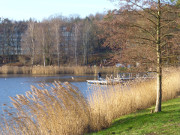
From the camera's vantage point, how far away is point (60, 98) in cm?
775

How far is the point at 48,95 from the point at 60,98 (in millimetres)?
408

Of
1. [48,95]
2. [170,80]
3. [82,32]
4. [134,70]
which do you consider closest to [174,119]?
[134,70]

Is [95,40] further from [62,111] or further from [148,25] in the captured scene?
[62,111]

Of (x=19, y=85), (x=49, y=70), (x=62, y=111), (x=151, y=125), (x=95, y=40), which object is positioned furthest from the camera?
(x=95, y=40)

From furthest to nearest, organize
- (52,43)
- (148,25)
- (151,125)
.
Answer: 1. (52,43)
2. (148,25)
3. (151,125)

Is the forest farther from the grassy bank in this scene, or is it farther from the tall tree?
the grassy bank

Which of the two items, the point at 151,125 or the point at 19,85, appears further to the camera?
the point at 19,85

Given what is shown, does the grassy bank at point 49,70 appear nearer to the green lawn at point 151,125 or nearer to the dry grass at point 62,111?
the dry grass at point 62,111

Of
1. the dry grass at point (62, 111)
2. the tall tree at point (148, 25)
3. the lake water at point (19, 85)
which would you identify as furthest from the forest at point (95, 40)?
the lake water at point (19, 85)

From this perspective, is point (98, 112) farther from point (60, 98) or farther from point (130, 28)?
point (130, 28)

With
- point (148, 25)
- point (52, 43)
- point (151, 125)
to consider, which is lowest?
point (151, 125)

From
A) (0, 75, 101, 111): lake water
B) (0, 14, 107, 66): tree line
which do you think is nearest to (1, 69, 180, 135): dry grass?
(0, 75, 101, 111): lake water

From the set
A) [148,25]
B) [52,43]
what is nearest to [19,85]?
[148,25]

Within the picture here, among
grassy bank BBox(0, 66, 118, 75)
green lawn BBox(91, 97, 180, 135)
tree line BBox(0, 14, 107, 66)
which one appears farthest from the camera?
tree line BBox(0, 14, 107, 66)
